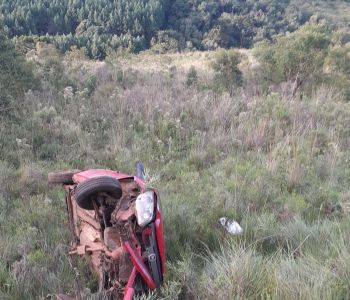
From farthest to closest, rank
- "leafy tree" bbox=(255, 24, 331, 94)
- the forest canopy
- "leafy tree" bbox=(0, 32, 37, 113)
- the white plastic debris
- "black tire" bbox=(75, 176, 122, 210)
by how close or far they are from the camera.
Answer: the forest canopy → "leafy tree" bbox=(255, 24, 331, 94) → "leafy tree" bbox=(0, 32, 37, 113) → the white plastic debris → "black tire" bbox=(75, 176, 122, 210)

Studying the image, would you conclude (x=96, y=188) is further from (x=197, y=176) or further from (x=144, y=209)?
(x=197, y=176)

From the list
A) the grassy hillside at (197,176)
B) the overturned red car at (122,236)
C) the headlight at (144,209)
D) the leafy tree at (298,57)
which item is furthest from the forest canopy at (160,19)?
the headlight at (144,209)

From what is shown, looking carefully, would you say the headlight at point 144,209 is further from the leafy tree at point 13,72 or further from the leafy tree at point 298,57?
the leafy tree at point 298,57

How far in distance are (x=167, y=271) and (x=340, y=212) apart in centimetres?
189

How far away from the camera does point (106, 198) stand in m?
2.60

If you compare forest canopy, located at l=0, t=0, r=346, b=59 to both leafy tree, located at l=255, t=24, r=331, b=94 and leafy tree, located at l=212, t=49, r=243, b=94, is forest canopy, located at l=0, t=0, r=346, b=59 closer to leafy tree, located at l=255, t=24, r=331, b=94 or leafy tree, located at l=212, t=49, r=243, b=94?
leafy tree, located at l=212, t=49, r=243, b=94

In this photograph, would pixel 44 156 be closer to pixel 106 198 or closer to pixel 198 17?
Result: pixel 106 198

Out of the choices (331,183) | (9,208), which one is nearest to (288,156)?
(331,183)

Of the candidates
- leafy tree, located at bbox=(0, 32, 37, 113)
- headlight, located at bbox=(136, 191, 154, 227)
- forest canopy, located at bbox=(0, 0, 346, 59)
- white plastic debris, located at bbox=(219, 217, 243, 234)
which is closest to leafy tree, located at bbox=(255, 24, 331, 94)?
leafy tree, located at bbox=(0, 32, 37, 113)

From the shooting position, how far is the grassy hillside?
2.47 m

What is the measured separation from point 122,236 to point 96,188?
0.32 meters

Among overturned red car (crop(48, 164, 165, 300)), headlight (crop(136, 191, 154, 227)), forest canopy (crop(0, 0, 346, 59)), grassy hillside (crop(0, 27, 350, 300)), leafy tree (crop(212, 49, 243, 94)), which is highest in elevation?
headlight (crop(136, 191, 154, 227))

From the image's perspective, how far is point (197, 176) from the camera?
4.45 m

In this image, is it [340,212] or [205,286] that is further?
[340,212]
